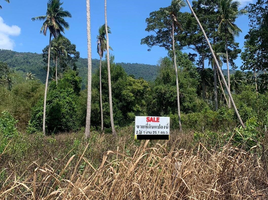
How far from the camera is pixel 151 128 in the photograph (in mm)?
3643

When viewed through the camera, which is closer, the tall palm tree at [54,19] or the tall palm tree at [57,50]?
the tall palm tree at [54,19]

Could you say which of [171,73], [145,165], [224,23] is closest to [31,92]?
[171,73]

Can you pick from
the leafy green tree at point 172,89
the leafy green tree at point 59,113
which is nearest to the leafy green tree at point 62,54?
the leafy green tree at point 59,113

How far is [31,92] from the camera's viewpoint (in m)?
32.8

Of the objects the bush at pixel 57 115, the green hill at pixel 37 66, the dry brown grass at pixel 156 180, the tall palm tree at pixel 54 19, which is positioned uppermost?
the green hill at pixel 37 66

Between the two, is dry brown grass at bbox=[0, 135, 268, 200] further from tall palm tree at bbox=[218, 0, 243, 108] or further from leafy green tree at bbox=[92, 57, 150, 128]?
leafy green tree at bbox=[92, 57, 150, 128]

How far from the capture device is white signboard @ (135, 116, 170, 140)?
3594 millimetres

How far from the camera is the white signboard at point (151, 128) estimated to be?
3594 mm

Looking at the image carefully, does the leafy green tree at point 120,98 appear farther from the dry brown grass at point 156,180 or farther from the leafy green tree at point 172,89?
the dry brown grass at point 156,180

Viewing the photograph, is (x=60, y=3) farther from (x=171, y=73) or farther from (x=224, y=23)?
(x=224, y=23)

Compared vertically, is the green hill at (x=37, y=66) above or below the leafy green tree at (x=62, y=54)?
above

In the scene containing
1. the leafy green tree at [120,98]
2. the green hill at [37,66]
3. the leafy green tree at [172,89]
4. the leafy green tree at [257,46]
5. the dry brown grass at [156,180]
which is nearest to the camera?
the dry brown grass at [156,180]

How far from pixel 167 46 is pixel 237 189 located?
32580mm

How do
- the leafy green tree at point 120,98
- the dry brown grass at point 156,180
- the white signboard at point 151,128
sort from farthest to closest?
1. the leafy green tree at point 120,98
2. the white signboard at point 151,128
3. the dry brown grass at point 156,180
